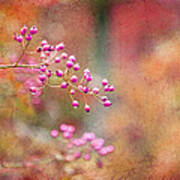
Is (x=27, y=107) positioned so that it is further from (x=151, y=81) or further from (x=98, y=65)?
(x=151, y=81)

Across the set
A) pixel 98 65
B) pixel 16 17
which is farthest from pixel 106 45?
pixel 16 17

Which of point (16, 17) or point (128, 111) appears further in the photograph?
point (128, 111)

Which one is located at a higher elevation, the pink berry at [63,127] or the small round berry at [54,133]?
the pink berry at [63,127]

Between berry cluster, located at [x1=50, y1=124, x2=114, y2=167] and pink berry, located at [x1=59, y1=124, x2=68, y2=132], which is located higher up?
pink berry, located at [x1=59, y1=124, x2=68, y2=132]
